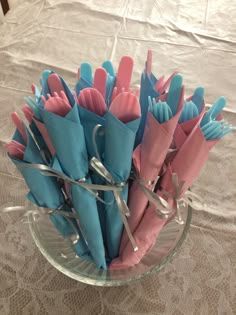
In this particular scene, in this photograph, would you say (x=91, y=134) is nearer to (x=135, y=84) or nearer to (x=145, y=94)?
(x=145, y=94)

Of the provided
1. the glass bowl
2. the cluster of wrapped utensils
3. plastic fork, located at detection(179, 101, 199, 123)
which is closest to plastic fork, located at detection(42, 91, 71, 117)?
the cluster of wrapped utensils

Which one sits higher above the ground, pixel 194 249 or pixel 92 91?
pixel 92 91

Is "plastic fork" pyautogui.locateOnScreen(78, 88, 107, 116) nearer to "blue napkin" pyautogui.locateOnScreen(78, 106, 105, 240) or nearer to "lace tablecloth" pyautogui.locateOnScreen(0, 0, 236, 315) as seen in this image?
"blue napkin" pyautogui.locateOnScreen(78, 106, 105, 240)

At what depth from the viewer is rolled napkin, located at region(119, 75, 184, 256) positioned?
0.30 m

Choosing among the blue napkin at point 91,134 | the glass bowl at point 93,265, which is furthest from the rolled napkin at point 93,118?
the glass bowl at point 93,265

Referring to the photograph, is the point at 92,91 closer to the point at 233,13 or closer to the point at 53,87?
the point at 53,87

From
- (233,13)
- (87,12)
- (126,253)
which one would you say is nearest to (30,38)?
(87,12)

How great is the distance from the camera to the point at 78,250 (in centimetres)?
45

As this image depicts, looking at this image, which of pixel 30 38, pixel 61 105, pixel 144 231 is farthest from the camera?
pixel 30 38

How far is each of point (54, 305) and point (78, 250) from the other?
83mm

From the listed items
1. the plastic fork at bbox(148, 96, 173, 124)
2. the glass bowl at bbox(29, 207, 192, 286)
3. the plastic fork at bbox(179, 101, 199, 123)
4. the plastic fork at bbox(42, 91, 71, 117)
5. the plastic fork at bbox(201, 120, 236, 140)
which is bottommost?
the glass bowl at bbox(29, 207, 192, 286)

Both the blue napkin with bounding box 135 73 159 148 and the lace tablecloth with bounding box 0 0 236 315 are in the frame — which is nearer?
the blue napkin with bounding box 135 73 159 148

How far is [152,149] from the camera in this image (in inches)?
12.7

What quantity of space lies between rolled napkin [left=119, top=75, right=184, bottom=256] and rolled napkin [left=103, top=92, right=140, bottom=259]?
1 centimetres
